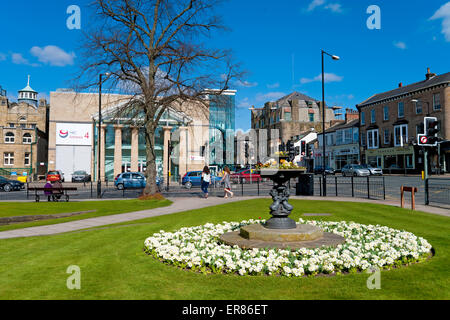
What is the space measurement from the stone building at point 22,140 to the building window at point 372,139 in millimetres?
52804

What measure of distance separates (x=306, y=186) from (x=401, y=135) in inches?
1326

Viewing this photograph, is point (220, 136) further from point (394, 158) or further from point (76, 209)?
point (76, 209)

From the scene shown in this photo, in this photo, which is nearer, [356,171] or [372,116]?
[356,171]

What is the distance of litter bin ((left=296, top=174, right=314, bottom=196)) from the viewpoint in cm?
2244

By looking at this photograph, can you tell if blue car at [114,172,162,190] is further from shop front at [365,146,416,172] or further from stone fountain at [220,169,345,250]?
shop front at [365,146,416,172]

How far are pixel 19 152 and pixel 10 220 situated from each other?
157 feet

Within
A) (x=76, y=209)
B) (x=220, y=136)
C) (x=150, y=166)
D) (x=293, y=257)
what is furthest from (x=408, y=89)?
(x=293, y=257)

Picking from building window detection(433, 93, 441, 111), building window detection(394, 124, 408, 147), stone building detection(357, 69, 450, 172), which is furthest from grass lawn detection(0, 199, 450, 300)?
building window detection(394, 124, 408, 147)

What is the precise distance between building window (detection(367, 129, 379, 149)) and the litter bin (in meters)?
36.8

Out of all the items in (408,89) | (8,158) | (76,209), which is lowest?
(76,209)

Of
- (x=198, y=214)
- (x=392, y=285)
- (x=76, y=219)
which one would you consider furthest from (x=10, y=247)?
(x=392, y=285)

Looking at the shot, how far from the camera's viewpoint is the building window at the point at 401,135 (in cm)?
4872

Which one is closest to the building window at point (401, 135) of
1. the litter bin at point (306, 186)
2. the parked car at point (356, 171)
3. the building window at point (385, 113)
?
the building window at point (385, 113)

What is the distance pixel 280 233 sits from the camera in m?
7.48
